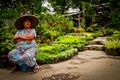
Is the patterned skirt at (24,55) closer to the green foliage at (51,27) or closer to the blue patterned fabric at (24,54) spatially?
the blue patterned fabric at (24,54)

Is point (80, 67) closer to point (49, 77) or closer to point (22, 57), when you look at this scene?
point (49, 77)

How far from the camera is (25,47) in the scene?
7.67 m

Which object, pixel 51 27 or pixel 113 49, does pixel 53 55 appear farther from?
pixel 51 27

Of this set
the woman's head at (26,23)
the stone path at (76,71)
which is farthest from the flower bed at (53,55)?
the woman's head at (26,23)

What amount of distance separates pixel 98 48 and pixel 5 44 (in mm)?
5146

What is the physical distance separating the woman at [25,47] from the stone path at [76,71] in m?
0.36

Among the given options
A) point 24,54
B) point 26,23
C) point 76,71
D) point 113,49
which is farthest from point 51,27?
point 76,71

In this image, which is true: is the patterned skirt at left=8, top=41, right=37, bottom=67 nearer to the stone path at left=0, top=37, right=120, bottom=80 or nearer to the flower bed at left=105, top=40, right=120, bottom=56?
the stone path at left=0, top=37, right=120, bottom=80

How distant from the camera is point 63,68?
25.5 feet

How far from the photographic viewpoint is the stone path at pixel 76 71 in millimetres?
6537

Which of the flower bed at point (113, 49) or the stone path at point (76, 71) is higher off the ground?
the flower bed at point (113, 49)

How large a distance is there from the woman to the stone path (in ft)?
1.18

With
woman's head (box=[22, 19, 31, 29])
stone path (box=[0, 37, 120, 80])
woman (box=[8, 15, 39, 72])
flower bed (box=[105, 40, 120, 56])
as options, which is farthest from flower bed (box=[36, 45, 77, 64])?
flower bed (box=[105, 40, 120, 56])

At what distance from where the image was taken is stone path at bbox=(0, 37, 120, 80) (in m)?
6.54
